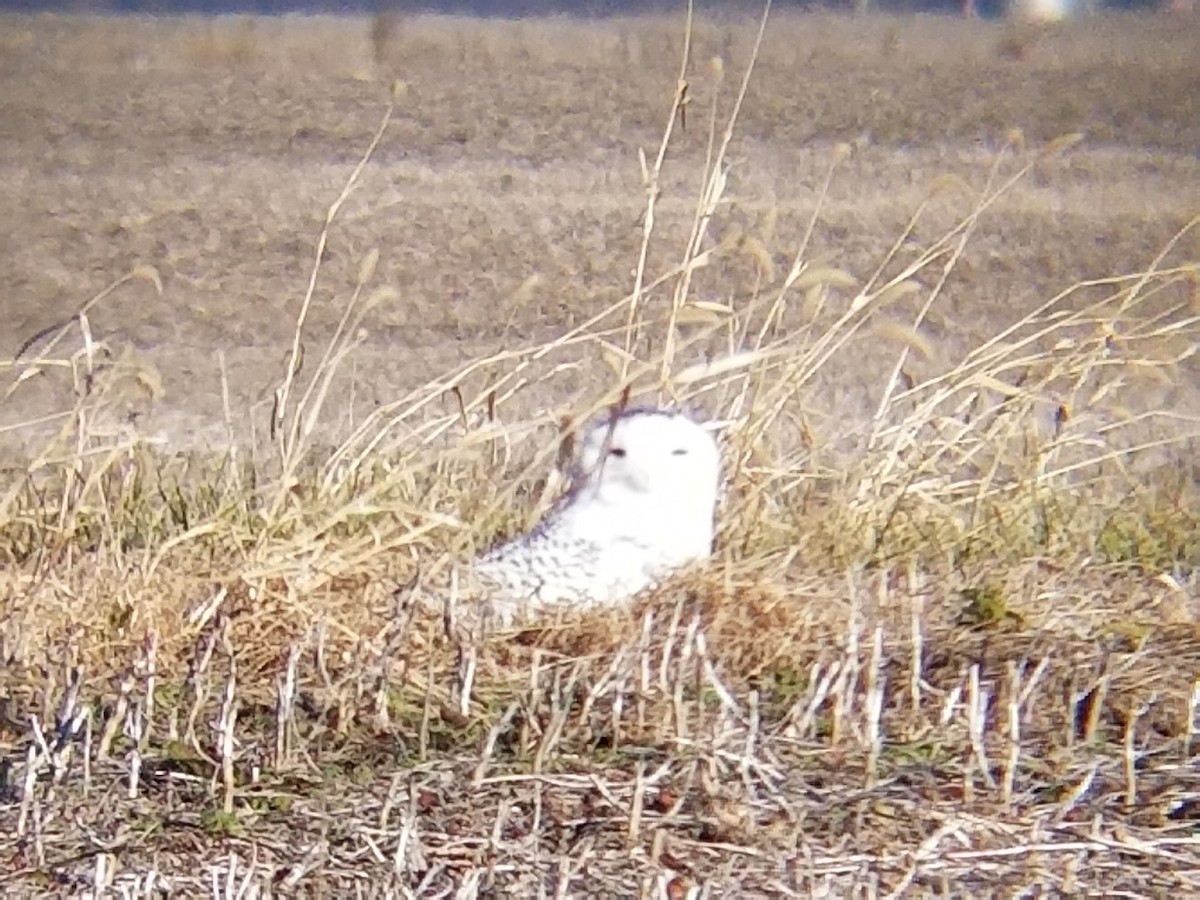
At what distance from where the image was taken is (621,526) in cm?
274

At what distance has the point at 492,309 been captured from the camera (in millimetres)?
7965

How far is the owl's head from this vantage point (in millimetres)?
2734

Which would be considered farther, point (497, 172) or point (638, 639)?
point (497, 172)

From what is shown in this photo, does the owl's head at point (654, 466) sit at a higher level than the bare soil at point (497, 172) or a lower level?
higher

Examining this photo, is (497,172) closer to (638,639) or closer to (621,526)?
(621,526)

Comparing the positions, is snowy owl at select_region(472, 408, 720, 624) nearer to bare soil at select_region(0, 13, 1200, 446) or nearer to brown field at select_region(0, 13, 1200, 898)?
brown field at select_region(0, 13, 1200, 898)

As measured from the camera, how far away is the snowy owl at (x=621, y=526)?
271 cm

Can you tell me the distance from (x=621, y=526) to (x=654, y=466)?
Result: 10cm

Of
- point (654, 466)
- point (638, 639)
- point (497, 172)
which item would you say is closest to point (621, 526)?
point (654, 466)

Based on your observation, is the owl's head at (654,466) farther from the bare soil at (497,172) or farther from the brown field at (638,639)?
the bare soil at (497,172)

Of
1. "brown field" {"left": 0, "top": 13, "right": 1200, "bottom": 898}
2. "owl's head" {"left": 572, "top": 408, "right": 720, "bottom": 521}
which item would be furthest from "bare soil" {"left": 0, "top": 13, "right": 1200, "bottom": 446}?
"owl's head" {"left": 572, "top": 408, "right": 720, "bottom": 521}

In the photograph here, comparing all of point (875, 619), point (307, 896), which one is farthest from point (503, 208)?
point (307, 896)

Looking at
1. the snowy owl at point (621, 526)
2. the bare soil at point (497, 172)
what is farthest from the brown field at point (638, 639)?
the bare soil at point (497, 172)

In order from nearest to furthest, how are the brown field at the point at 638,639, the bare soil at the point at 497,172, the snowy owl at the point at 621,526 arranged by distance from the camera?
the brown field at the point at 638,639 → the snowy owl at the point at 621,526 → the bare soil at the point at 497,172
